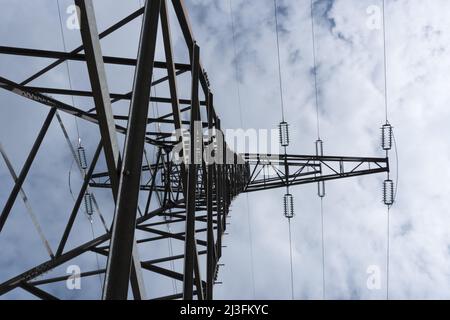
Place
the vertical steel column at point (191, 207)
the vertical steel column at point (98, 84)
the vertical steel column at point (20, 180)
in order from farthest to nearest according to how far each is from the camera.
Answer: the vertical steel column at point (20, 180) < the vertical steel column at point (191, 207) < the vertical steel column at point (98, 84)

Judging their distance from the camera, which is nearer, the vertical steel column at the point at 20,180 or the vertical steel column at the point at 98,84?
the vertical steel column at the point at 98,84

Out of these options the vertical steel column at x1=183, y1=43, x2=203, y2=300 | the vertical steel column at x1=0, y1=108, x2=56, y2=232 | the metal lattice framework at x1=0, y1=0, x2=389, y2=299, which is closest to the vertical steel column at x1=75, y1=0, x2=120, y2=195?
the metal lattice framework at x1=0, y1=0, x2=389, y2=299

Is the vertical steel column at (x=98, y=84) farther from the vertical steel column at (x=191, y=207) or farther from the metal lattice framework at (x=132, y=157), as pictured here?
the vertical steel column at (x=191, y=207)

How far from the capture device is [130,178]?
3877mm

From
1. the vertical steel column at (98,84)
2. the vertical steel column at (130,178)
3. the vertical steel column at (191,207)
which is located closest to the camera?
the vertical steel column at (130,178)

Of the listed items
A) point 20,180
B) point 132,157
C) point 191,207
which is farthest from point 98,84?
point 20,180

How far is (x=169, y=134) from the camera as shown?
14883 millimetres

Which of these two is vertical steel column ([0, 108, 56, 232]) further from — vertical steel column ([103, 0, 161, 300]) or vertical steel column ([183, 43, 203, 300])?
vertical steel column ([103, 0, 161, 300])

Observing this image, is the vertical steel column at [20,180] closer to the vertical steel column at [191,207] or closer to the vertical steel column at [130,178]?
the vertical steel column at [191,207]

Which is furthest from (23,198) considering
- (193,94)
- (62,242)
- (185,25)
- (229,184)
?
(229,184)

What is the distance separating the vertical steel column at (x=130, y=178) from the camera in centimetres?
347

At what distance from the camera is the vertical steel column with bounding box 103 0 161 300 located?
11.4 feet

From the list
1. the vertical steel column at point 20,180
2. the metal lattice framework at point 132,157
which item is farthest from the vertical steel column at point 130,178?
the vertical steel column at point 20,180
